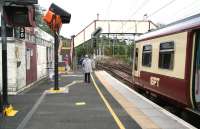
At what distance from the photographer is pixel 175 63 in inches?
442

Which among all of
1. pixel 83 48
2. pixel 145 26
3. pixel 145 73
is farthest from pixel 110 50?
pixel 145 73

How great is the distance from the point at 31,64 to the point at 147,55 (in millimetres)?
6447

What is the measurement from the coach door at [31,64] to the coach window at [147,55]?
5.14 meters

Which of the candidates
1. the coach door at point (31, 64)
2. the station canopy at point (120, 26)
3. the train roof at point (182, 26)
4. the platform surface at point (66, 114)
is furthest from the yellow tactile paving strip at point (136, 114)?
the station canopy at point (120, 26)

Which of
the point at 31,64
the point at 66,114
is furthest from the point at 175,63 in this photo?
the point at 31,64

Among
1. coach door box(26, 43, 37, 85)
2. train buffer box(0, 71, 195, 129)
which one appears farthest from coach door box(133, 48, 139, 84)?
coach door box(26, 43, 37, 85)

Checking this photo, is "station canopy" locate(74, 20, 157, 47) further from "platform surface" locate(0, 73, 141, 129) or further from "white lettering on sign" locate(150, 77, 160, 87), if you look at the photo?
"platform surface" locate(0, 73, 141, 129)

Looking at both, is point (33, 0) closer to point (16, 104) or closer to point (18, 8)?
point (18, 8)

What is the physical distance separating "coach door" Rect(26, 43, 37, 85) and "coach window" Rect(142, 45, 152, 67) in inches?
202

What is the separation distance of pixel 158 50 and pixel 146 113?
10.4 ft

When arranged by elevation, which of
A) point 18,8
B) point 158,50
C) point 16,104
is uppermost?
point 18,8

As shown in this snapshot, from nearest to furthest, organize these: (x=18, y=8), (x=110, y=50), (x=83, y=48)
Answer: (x=18, y=8), (x=83, y=48), (x=110, y=50)

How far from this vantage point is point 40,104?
499 inches

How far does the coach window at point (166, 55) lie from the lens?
11.8m
